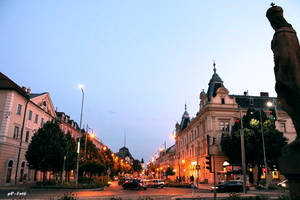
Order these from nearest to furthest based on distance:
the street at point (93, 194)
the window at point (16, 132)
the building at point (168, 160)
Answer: the street at point (93, 194)
the window at point (16, 132)
the building at point (168, 160)

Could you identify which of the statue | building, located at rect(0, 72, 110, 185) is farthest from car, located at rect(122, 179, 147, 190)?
the statue

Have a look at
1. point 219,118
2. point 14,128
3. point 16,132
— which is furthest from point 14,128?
point 219,118

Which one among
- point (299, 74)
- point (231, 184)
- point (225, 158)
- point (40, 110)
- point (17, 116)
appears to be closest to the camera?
point (299, 74)

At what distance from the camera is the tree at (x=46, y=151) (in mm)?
33500

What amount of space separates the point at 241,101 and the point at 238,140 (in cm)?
1741

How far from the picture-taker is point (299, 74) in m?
5.95

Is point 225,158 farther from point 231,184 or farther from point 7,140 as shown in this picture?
point 7,140

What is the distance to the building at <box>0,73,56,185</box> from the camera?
108ft

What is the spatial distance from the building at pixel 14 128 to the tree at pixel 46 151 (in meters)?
2.80

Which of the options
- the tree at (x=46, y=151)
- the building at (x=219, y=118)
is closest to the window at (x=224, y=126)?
the building at (x=219, y=118)

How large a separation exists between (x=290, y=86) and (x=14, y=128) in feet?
127

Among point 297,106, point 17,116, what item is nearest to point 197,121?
point 17,116

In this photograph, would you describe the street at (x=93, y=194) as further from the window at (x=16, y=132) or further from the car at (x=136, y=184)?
the window at (x=16, y=132)

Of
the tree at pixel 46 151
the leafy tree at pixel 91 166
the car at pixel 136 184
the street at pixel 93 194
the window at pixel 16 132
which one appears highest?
the window at pixel 16 132
